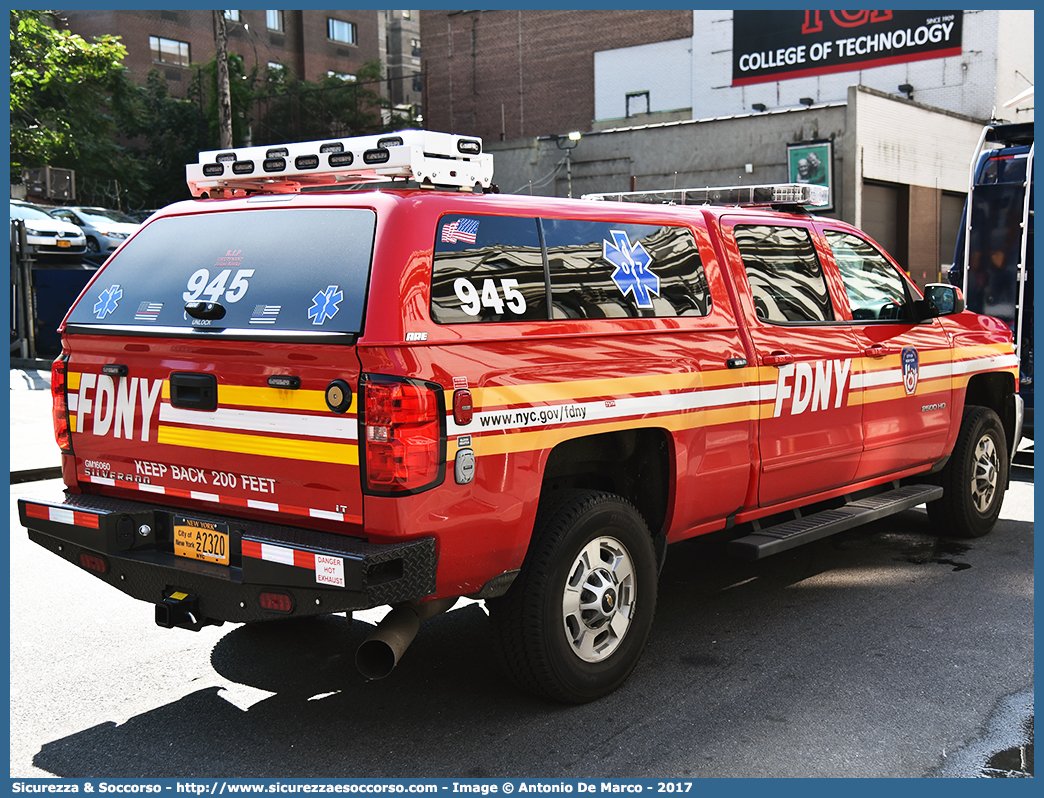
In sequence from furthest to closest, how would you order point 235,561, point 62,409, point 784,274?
point 784,274, point 62,409, point 235,561

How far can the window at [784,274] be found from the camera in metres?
5.44

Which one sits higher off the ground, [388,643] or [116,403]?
[116,403]

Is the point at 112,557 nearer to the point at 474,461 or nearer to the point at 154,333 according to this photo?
the point at 154,333

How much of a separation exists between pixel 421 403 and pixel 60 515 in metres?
1.79

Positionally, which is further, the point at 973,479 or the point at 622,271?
the point at 973,479

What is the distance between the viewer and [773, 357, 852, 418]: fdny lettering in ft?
17.6

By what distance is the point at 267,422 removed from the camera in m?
3.96

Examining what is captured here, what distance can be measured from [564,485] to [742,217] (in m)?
1.86

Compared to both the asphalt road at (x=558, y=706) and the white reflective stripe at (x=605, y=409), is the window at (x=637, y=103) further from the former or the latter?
the white reflective stripe at (x=605, y=409)

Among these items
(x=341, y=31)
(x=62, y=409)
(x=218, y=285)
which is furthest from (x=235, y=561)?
(x=341, y=31)

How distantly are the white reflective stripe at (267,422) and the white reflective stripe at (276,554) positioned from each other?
417 mm

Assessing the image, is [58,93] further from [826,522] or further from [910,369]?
[826,522]

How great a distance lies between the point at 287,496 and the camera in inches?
156

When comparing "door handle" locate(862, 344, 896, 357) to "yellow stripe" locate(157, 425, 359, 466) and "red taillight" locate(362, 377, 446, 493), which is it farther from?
"yellow stripe" locate(157, 425, 359, 466)
